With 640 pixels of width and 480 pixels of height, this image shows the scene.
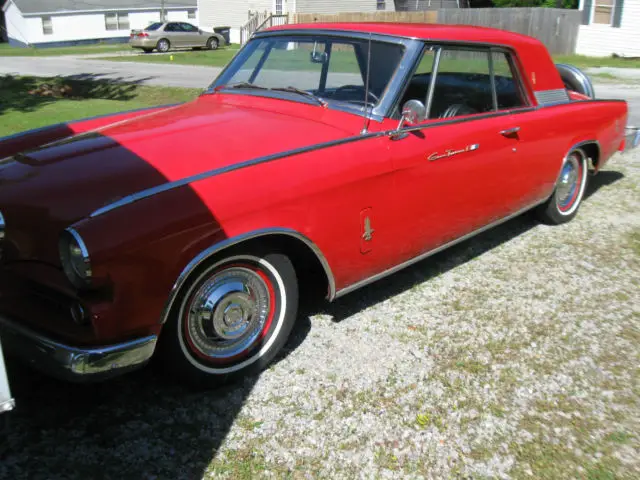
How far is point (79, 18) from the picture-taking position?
40375 millimetres

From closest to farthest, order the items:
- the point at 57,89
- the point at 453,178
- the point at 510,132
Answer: the point at 453,178, the point at 510,132, the point at 57,89

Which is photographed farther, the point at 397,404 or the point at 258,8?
the point at 258,8

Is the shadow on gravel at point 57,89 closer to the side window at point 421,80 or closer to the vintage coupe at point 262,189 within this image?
the vintage coupe at point 262,189

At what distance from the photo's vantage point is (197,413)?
275 cm

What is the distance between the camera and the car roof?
3621 mm

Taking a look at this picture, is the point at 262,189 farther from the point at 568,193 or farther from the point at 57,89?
the point at 57,89

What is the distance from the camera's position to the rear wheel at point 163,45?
95.7 feet

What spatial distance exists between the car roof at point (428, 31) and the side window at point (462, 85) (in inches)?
3.7

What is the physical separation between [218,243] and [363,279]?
3.36 feet

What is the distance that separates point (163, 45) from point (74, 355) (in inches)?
1162

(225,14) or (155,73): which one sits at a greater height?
(225,14)

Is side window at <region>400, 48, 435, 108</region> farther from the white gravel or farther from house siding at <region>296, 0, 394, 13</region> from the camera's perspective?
house siding at <region>296, 0, 394, 13</region>

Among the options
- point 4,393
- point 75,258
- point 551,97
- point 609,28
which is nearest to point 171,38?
point 609,28

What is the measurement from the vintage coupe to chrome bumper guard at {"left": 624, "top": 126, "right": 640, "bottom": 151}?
1.44 meters
